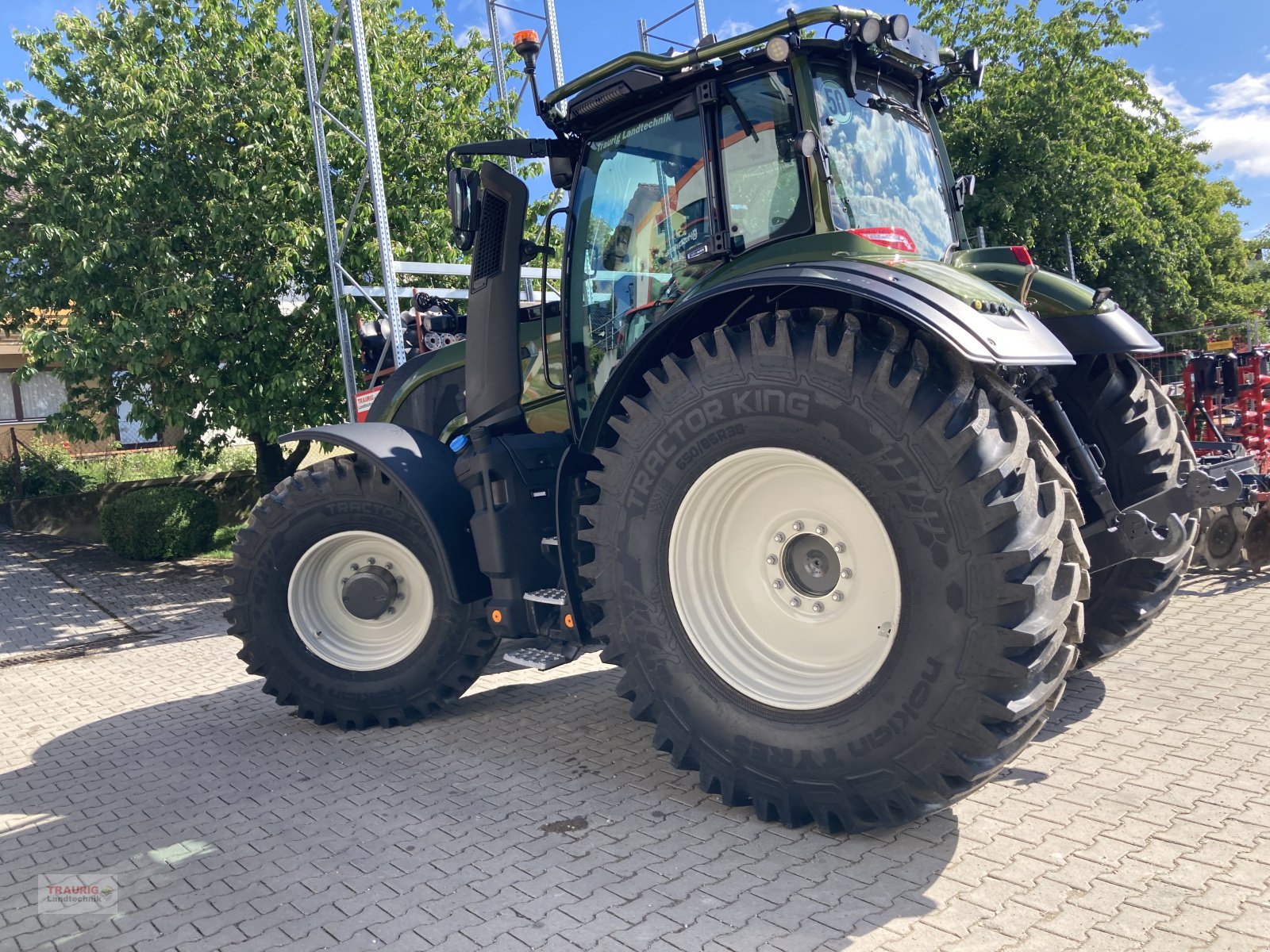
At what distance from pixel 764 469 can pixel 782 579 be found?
405 mm

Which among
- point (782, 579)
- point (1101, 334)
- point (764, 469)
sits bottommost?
point (782, 579)

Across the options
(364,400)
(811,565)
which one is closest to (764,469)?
(811,565)

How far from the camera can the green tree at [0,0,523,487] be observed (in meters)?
9.32

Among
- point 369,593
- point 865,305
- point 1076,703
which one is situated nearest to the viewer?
point 865,305

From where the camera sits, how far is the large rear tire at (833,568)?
281cm

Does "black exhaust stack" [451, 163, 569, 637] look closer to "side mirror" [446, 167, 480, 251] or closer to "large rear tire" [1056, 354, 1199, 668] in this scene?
"side mirror" [446, 167, 480, 251]

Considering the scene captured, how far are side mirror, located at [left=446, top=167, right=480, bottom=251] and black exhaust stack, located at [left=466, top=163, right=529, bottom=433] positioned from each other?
0.06m

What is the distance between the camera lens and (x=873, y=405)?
298 cm

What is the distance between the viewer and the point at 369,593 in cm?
479

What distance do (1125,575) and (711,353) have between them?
2.17 metres

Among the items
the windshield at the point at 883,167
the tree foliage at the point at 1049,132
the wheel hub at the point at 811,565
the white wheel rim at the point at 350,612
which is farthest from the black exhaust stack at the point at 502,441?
the tree foliage at the point at 1049,132

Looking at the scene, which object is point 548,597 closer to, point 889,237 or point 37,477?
point 889,237

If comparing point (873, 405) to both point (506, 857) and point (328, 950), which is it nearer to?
point (506, 857)

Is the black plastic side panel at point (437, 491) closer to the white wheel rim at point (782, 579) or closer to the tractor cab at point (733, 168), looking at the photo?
the tractor cab at point (733, 168)
